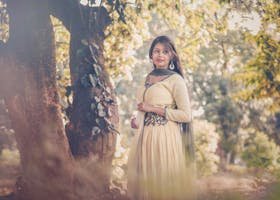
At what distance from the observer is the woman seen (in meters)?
3.02

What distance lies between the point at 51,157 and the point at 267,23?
2.64 metres

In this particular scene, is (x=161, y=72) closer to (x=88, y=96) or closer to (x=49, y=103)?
(x=88, y=96)

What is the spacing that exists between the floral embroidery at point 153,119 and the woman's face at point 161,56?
1.25 ft

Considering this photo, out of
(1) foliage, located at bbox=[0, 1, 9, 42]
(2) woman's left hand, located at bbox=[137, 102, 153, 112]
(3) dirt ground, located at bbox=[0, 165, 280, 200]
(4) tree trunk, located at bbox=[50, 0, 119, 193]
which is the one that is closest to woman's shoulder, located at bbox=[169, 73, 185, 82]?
(2) woman's left hand, located at bbox=[137, 102, 153, 112]

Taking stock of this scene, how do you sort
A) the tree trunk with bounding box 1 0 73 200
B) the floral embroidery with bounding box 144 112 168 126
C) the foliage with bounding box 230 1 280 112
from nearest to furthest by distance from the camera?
1. the floral embroidery with bounding box 144 112 168 126
2. the tree trunk with bounding box 1 0 73 200
3. the foliage with bounding box 230 1 280 112

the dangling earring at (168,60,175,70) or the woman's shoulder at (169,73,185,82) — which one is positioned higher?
the dangling earring at (168,60,175,70)

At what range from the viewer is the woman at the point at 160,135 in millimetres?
3016

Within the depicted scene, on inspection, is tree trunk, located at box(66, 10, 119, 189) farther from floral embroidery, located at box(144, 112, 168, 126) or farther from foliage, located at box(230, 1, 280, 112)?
foliage, located at box(230, 1, 280, 112)

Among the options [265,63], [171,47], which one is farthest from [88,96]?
[265,63]

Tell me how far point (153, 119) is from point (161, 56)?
1.61 feet

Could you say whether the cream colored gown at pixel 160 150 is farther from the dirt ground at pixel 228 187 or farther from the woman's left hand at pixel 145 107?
the dirt ground at pixel 228 187

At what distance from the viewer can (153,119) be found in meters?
Answer: 3.07

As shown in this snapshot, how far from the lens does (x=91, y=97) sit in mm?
3887

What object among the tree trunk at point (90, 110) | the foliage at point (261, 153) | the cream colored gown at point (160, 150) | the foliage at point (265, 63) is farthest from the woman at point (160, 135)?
the foliage at point (261, 153)
